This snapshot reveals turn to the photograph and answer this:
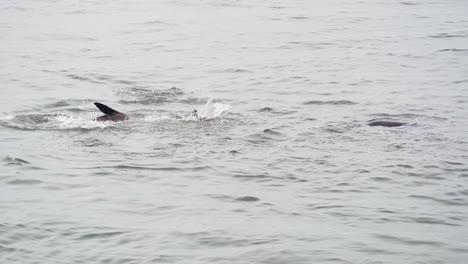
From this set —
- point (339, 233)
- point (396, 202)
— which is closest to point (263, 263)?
point (339, 233)

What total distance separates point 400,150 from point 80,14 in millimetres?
18924

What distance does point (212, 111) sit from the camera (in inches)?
529

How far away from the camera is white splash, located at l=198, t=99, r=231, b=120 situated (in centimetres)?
1314

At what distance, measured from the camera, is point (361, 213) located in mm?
8898

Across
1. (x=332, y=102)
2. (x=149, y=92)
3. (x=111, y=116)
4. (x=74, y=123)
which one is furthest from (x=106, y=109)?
(x=332, y=102)

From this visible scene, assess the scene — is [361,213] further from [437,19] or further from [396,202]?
[437,19]

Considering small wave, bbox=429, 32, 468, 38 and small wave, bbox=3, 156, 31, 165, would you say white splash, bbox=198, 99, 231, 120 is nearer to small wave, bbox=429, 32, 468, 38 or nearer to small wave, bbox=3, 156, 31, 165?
small wave, bbox=3, 156, 31, 165

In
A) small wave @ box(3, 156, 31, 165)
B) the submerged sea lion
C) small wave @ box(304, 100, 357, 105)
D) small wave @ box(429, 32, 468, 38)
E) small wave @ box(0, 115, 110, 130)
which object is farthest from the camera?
small wave @ box(429, 32, 468, 38)

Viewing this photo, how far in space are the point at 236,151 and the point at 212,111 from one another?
221 centimetres

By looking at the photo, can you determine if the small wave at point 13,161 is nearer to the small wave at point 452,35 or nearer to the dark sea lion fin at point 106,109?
the dark sea lion fin at point 106,109

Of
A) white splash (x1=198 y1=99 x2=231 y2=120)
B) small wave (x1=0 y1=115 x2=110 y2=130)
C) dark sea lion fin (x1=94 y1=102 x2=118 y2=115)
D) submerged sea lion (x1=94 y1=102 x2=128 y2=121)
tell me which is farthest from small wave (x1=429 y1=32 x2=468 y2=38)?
dark sea lion fin (x1=94 y1=102 x2=118 y2=115)

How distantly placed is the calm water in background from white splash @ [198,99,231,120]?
6 cm

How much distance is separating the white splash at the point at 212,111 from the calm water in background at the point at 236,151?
64 millimetres

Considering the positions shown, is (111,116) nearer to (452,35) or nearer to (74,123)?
(74,123)
